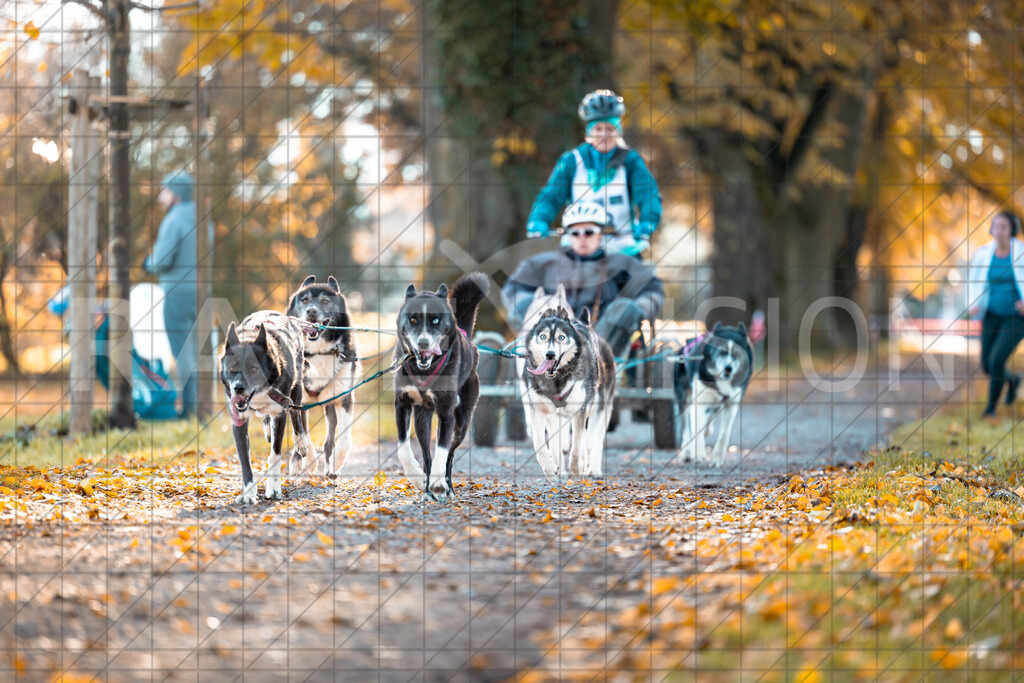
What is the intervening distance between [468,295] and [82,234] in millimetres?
5191

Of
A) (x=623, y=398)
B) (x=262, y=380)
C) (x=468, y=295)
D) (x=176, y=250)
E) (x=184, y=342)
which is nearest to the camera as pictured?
(x=262, y=380)

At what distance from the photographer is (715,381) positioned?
9039mm

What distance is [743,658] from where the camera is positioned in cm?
394

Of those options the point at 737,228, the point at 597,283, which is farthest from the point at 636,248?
the point at 737,228

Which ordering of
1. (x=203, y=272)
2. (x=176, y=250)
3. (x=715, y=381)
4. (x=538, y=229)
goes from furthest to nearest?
(x=203, y=272) < (x=176, y=250) < (x=715, y=381) < (x=538, y=229)

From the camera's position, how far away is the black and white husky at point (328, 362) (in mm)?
7367

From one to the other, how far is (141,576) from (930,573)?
359cm

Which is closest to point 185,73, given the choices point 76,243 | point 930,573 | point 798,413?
point 76,243

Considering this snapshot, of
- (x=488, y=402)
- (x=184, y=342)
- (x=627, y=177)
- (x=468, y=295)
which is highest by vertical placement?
(x=627, y=177)

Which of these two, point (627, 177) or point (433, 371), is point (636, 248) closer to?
point (627, 177)

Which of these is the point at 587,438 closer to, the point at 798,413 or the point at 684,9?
the point at 798,413

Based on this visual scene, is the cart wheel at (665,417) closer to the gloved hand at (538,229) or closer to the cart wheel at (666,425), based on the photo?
the cart wheel at (666,425)

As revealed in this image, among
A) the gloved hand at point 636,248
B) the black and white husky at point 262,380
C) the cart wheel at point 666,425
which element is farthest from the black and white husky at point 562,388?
the cart wheel at point 666,425

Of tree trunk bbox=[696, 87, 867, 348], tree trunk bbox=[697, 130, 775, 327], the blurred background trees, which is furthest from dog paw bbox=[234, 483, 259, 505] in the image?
tree trunk bbox=[697, 130, 775, 327]
